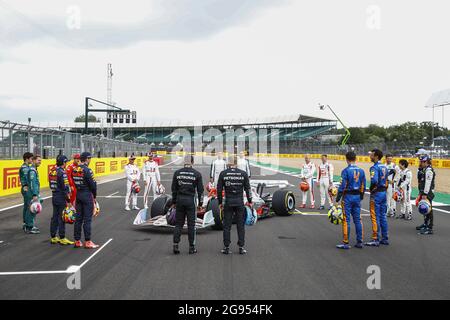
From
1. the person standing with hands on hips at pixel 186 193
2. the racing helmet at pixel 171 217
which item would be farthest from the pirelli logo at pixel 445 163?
the person standing with hands on hips at pixel 186 193

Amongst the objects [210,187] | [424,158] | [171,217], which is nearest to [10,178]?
[210,187]

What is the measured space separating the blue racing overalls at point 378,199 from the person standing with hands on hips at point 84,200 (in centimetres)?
526

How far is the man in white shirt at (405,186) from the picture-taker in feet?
38.1

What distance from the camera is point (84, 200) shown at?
8078 mm

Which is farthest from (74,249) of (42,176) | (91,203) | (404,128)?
(404,128)

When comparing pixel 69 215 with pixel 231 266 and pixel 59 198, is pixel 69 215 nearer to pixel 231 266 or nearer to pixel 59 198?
pixel 59 198

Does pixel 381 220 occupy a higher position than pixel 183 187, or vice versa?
pixel 183 187

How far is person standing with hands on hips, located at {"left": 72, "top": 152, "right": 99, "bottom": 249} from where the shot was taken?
26.5 ft

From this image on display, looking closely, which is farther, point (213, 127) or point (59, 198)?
point (213, 127)

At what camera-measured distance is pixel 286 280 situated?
5891mm

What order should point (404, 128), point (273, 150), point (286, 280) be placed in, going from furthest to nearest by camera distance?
1. point (404, 128)
2. point (273, 150)
3. point (286, 280)

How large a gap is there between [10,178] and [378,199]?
1413 cm

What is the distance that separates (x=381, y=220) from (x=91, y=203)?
18.0 feet
